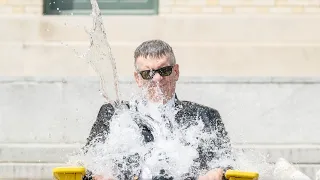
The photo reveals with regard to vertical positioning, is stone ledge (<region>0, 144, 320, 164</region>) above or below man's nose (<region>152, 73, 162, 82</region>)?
below

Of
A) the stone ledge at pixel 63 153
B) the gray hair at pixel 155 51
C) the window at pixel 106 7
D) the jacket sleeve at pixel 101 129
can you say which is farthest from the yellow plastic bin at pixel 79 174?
the window at pixel 106 7

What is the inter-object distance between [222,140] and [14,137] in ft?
13.6

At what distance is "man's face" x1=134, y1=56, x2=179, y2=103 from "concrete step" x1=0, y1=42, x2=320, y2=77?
15.4 feet

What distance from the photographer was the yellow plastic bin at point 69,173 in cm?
322

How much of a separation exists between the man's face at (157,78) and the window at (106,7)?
531 centimetres

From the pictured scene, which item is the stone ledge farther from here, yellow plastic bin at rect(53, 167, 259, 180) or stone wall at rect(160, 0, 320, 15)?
yellow plastic bin at rect(53, 167, 259, 180)

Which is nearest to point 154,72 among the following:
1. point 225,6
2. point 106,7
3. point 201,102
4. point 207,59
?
point 201,102

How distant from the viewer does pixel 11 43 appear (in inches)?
332

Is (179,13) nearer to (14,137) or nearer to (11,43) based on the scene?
(11,43)

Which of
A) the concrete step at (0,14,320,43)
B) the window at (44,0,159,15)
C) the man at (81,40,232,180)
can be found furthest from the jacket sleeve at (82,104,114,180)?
the window at (44,0,159,15)

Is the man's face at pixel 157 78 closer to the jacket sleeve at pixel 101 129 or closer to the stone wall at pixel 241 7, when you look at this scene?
the jacket sleeve at pixel 101 129

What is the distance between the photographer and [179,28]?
8398mm

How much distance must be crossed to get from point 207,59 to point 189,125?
4810mm

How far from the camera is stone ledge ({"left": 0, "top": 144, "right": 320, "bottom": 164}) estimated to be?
6.42 meters
